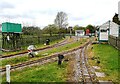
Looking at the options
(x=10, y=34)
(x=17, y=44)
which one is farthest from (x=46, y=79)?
(x=10, y=34)

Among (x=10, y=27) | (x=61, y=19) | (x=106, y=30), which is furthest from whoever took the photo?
(x=61, y=19)

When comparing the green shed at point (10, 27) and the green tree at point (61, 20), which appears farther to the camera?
the green tree at point (61, 20)

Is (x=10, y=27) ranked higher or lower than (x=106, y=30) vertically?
higher

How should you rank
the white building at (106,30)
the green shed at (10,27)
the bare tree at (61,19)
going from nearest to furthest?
the green shed at (10,27) → the white building at (106,30) → the bare tree at (61,19)

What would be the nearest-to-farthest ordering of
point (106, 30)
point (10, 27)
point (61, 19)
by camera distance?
point (10, 27) < point (106, 30) < point (61, 19)

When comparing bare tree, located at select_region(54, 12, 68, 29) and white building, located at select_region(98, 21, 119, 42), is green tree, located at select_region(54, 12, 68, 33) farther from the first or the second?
white building, located at select_region(98, 21, 119, 42)

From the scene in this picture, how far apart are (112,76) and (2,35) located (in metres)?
22.3

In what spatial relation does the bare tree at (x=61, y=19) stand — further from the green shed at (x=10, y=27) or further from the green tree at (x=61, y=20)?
the green shed at (x=10, y=27)

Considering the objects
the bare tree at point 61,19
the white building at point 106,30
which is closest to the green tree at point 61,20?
the bare tree at point 61,19

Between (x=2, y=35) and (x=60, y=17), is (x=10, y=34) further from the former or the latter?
(x=60, y=17)

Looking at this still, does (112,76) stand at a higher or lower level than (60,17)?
lower

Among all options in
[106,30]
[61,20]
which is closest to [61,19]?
[61,20]

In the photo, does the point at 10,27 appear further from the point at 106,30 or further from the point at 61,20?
the point at 61,20

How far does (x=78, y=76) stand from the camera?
35.6 feet
